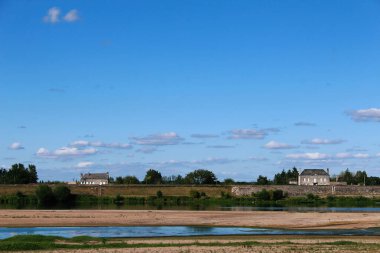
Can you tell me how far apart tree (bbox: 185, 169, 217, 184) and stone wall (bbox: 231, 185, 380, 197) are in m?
31.0

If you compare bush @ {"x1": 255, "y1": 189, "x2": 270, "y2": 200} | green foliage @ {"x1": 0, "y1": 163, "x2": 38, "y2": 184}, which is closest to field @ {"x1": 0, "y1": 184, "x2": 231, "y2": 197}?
bush @ {"x1": 255, "y1": 189, "x2": 270, "y2": 200}

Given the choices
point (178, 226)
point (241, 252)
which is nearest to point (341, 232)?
point (178, 226)

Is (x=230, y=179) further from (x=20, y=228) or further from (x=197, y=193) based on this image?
(x=20, y=228)

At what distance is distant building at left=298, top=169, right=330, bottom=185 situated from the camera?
148375 millimetres

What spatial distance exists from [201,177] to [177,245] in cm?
11570

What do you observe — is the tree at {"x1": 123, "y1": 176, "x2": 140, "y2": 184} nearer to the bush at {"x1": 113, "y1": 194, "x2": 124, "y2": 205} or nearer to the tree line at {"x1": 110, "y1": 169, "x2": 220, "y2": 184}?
the tree line at {"x1": 110, "y1": 169, "x2": 220, "y2": 184}

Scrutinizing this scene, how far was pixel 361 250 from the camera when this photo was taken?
114ft

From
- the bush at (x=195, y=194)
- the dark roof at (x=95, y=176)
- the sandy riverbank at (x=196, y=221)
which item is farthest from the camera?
the dark roof at (x=95, y=176)

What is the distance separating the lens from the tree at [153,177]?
16350 cm

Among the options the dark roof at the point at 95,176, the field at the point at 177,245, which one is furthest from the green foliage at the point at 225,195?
the field at the point at 177,245

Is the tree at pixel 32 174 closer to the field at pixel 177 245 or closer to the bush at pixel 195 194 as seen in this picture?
the bush at pixel 195 194

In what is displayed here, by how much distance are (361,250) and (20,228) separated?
3247 centimetres

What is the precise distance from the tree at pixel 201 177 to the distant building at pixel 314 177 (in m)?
22.7

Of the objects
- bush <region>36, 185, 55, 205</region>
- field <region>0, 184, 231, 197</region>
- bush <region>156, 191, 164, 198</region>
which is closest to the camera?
bush <region>36, 185, 55, 205</region>
